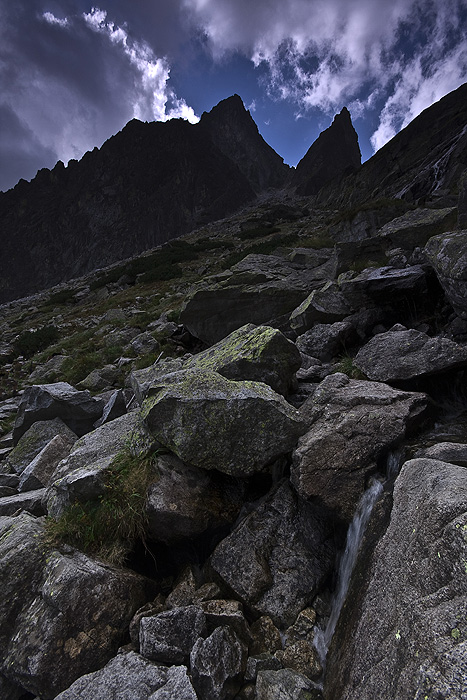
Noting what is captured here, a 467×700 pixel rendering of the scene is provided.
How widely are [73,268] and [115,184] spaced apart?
33637mm

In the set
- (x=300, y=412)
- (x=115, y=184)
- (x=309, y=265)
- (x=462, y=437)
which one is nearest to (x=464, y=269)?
(x=462, y=437)

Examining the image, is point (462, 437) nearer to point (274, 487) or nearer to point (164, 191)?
point (274, 487)

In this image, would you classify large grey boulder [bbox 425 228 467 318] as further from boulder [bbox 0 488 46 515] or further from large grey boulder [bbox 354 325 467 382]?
boulder [bbox 0 488 46 515]

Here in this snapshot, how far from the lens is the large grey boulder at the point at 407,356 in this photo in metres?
6.08

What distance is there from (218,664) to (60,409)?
8422 mm

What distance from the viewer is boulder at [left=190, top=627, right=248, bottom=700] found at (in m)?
3.20

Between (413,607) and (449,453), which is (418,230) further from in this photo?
(413,607)

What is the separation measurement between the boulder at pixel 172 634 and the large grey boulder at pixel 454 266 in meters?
7.74

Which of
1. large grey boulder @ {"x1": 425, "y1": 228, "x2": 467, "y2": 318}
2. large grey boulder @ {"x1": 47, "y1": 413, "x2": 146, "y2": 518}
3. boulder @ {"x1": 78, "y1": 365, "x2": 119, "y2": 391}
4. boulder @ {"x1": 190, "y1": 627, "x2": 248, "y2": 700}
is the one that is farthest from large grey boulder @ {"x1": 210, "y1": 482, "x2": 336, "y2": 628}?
boulder @ {"x1": 78, "y1": 365, "x2": 119, "y2": 391}

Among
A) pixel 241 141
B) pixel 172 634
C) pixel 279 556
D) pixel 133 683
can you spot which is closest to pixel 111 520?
pixel 172 634

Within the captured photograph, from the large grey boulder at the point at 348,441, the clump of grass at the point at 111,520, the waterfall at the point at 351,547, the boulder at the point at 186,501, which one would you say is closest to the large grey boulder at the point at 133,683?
the clump of grass at the point at 111,520

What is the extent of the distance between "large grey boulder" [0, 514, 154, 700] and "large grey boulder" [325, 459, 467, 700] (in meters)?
2.66

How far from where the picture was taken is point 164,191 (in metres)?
106

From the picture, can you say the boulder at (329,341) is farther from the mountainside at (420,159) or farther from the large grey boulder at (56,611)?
the mountainside at (420,159)
